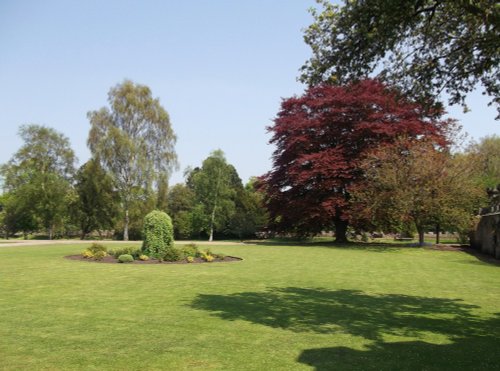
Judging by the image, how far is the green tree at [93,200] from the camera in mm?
48750

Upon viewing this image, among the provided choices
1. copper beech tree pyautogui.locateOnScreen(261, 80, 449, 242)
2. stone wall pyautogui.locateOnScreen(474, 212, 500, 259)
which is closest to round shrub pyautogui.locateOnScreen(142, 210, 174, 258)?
copper beech tree pyautogui.locateOnScreen(261, 80, 449, 242)

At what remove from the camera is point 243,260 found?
18938mm

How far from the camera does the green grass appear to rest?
18.1 feet

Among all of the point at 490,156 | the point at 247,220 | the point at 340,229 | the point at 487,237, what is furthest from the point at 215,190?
the point at 490,156

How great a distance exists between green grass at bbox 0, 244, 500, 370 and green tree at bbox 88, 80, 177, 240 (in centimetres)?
3057

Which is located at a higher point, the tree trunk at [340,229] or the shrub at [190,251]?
the tree trunk at [340,229]

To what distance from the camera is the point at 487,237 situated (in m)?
26.4

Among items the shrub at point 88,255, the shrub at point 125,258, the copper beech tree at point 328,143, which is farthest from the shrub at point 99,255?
the copper beech tree at point 328,143

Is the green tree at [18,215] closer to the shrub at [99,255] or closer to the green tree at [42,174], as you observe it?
the green tree at [42,174]

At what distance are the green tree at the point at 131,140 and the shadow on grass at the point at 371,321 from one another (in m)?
35.3

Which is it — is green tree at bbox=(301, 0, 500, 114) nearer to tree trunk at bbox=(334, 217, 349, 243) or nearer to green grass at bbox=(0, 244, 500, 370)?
green grass at bbox=(0, 244, 500, 370)

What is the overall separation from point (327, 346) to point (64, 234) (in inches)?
2506

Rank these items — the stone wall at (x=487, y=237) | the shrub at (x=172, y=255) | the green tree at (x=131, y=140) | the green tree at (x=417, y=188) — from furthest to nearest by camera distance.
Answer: the green tree at (x=131, y=140) → the green tree at (x=417, y=188) → the stone wall at (x=487, y=237) → the shrub at (x=172, y=255)

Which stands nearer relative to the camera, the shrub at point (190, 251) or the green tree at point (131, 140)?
the shrub at point (190, 251)
